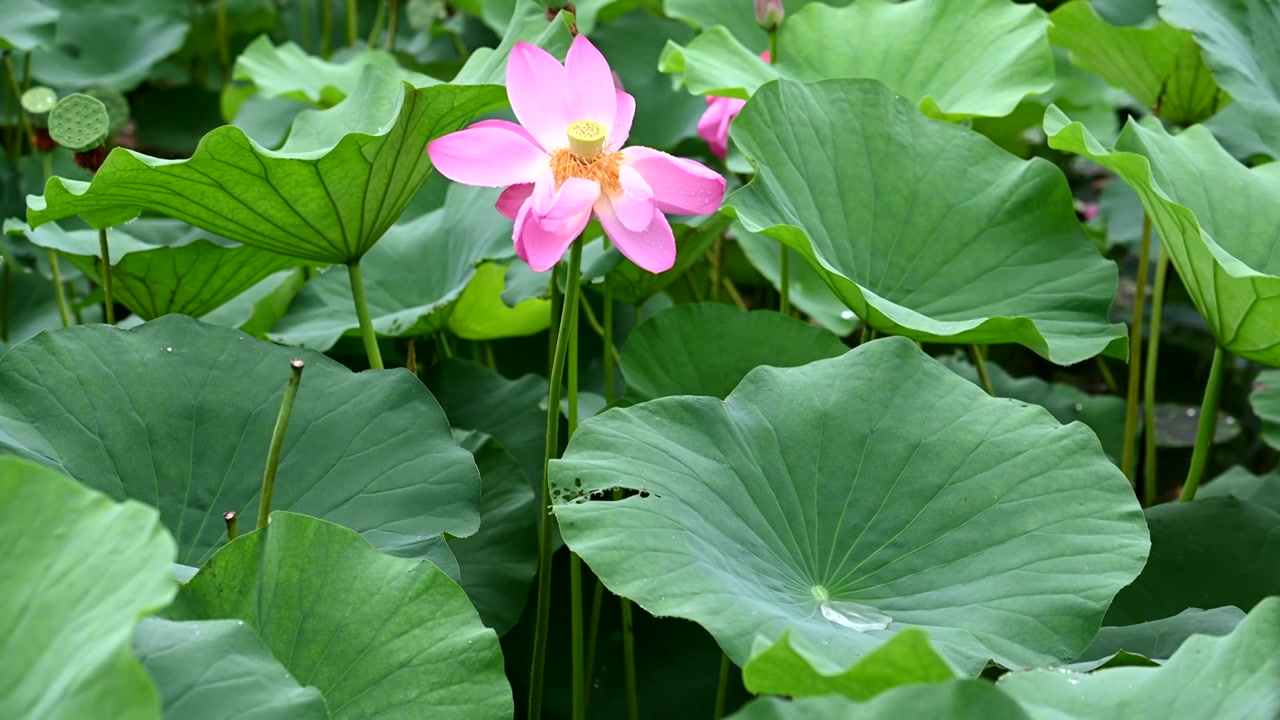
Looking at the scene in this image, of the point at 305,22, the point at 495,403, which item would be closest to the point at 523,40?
the point at 495,403

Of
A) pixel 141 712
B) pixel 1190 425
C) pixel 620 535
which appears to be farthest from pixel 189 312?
pixel 1190 425

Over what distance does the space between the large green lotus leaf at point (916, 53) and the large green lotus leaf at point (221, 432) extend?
621mm

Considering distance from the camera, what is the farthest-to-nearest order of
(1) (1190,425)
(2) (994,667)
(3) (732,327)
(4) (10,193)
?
(1) (1190,425) < (4) (10,193) < (3) (732,327) < (2) (994,667)

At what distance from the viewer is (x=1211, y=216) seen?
1237 mm

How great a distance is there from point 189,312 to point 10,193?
738mm

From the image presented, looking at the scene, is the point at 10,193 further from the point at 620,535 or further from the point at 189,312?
the point at 620,535

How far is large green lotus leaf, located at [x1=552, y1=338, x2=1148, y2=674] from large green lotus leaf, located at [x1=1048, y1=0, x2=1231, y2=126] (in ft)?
2.92

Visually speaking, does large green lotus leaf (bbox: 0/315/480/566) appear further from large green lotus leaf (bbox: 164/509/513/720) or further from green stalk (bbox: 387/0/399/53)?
green stalk (bbox: 387/0/399/53)

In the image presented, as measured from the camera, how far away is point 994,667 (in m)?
1.02

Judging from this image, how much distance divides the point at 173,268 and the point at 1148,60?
135 cm

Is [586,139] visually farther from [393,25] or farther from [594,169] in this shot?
[393,25]

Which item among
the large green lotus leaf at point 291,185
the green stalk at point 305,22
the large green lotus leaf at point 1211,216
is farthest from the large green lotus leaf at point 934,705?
the green stalk at point 305,22

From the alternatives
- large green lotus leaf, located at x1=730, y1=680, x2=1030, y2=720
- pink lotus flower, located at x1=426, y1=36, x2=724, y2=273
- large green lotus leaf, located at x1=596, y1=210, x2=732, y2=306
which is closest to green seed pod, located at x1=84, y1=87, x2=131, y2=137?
large green lotus leaf, located at x1=596, y1=210, x2=732, y2=306

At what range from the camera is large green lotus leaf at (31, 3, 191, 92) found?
2658 millimetres
